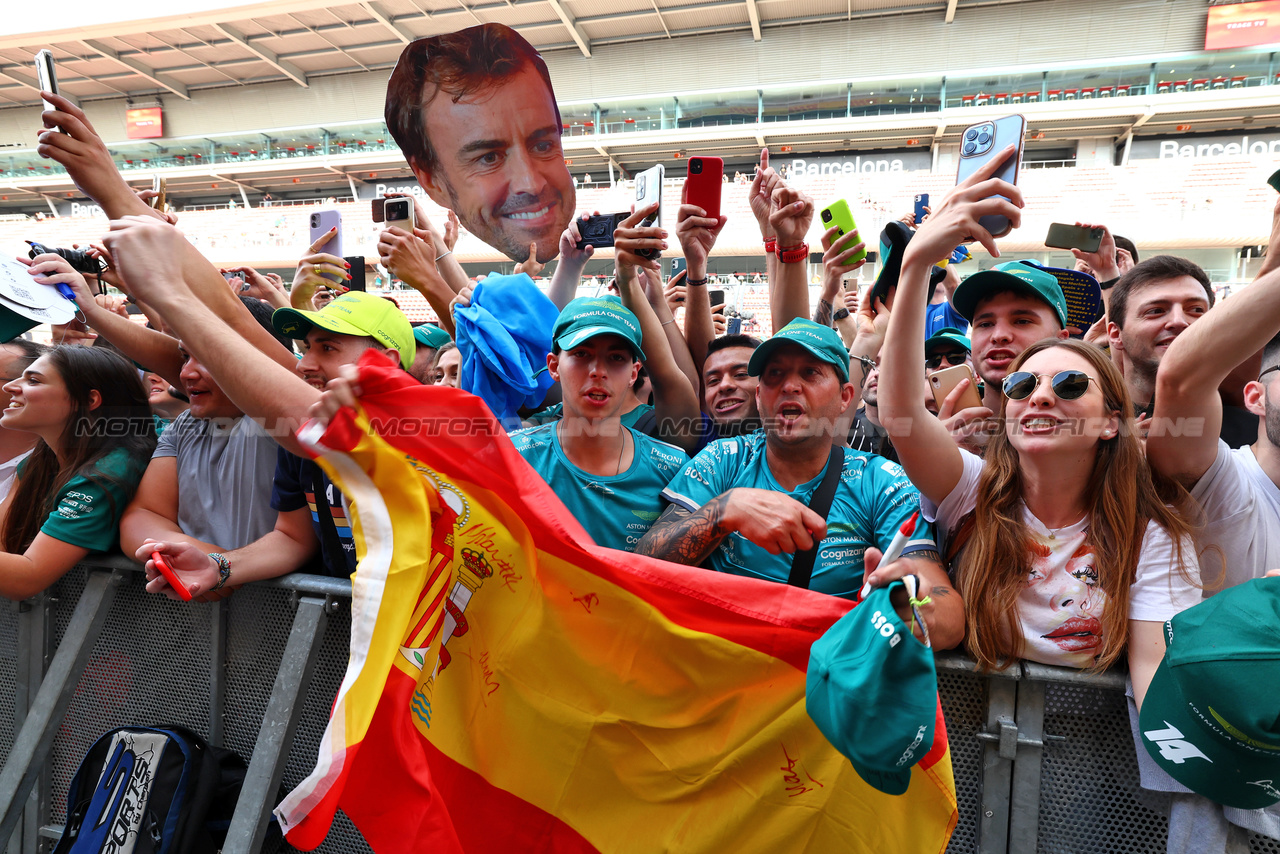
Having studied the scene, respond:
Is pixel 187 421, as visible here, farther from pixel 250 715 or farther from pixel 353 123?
pixel 353 123

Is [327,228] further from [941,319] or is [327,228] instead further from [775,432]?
[941,319]

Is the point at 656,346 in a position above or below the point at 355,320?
below

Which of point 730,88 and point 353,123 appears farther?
point 353,123

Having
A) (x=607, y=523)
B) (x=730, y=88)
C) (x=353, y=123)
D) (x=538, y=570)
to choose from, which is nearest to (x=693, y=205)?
(x=607, y=523)

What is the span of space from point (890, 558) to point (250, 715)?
7.03 feet

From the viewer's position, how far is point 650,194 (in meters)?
2.90

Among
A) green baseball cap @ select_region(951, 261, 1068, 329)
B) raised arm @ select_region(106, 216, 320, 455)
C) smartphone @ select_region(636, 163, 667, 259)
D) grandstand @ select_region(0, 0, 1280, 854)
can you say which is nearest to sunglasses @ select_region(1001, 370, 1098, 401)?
green baseball cap @ select_region(951, 261, 1068, 329)

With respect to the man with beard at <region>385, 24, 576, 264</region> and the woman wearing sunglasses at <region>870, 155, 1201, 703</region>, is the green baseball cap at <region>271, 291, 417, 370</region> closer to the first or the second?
the man with beard at <region>385, 24, 576, 264</region>

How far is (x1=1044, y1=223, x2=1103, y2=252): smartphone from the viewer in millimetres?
3637

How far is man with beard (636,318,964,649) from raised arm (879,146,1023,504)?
0.17 m

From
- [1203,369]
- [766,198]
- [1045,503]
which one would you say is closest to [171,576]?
[1045,503]

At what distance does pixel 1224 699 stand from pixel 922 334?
3.32 ft

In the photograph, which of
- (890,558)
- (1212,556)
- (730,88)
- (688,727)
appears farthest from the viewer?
(730,88)

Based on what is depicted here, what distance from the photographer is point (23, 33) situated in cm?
3086
